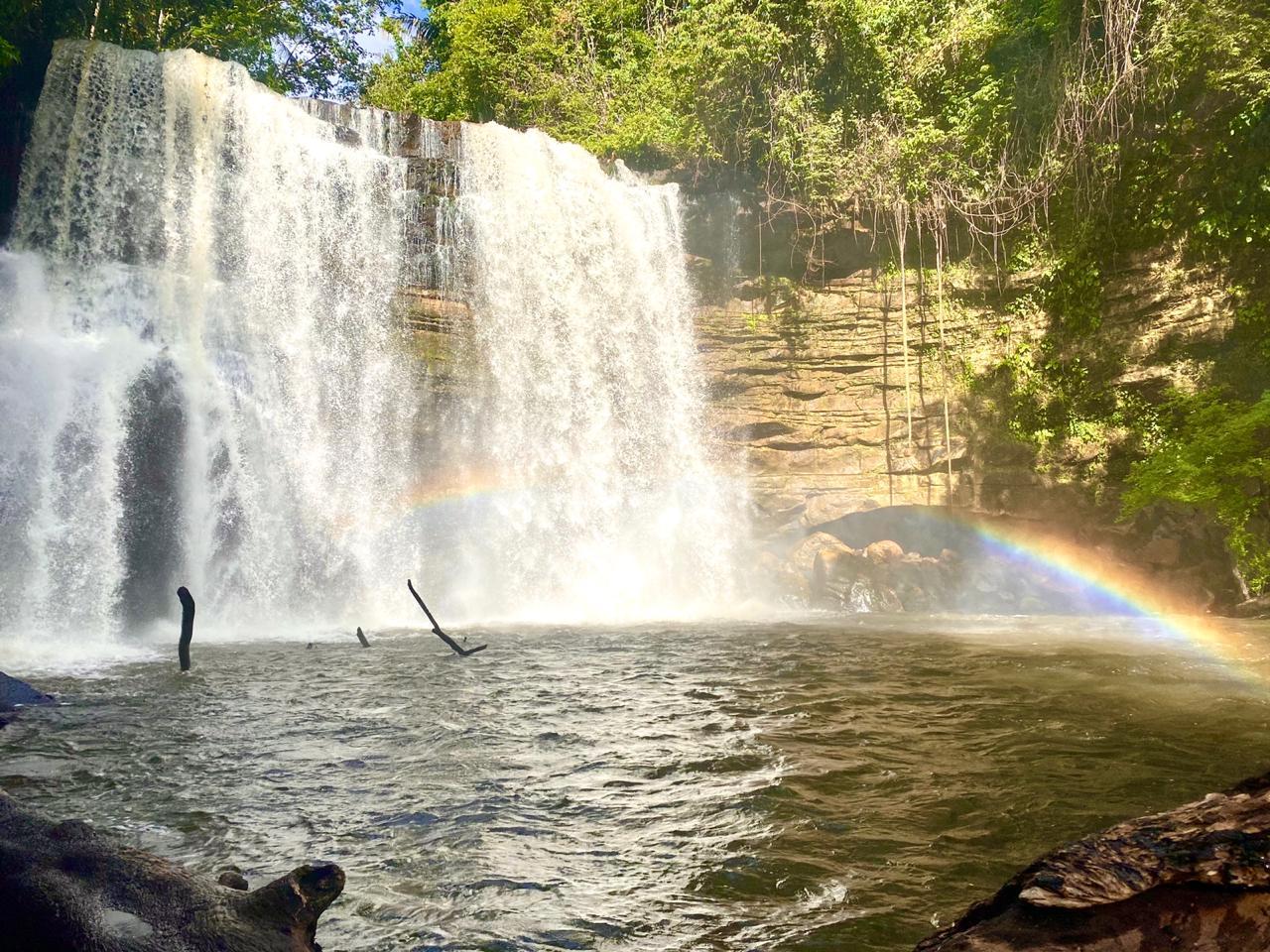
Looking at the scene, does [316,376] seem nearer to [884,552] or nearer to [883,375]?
[883,375]

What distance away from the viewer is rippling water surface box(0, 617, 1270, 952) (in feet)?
12.4

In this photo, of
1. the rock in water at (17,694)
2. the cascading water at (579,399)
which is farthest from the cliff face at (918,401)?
the rock in water at (17,694)

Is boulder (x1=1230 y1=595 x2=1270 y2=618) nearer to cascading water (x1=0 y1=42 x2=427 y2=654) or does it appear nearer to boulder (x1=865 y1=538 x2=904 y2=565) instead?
boulder (x1=865 y1=538 x2=904 y2=565)

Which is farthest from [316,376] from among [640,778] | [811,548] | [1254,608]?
[1254,608]

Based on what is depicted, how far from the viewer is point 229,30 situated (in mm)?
24812

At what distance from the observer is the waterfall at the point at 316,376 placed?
1563 cm

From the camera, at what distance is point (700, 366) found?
21078 millimetres

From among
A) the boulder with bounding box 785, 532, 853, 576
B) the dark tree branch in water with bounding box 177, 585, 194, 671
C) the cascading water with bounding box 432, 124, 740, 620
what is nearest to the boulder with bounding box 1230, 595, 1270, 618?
the boulder with bounding box 785, 532, 853, 576

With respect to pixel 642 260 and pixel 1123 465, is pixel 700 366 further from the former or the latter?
pixel 1123 465

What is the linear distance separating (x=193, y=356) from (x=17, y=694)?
398 inches

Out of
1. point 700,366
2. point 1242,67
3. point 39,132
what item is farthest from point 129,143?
point 1242,67

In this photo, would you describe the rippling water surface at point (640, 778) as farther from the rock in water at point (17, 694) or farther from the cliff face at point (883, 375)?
the cliff face at point (883, 375)

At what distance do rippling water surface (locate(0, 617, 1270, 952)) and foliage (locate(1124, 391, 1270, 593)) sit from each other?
17.9 ft

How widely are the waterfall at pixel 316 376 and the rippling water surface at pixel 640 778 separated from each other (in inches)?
262
